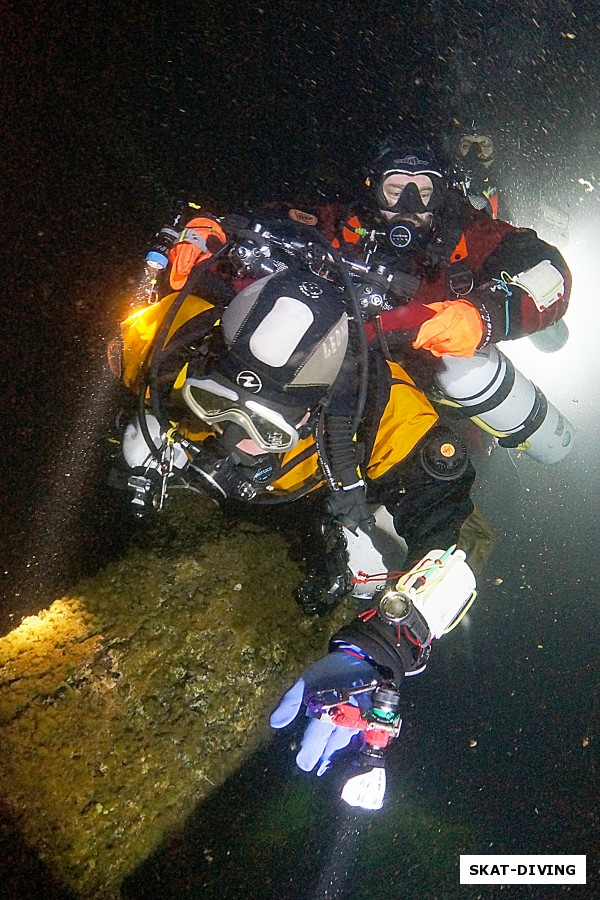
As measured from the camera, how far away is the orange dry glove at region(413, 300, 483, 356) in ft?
6.48

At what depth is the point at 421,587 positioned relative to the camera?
1.76 m

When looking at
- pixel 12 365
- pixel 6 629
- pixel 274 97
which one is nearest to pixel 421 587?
pixel 6 629

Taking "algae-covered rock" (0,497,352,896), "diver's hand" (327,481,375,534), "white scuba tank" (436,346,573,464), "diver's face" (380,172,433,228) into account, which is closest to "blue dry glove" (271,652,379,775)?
"algae-covered rock" (0,497,352,896)

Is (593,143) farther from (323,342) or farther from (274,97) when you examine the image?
(323,342)

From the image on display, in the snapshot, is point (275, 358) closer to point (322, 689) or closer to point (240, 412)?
point (240, 412)

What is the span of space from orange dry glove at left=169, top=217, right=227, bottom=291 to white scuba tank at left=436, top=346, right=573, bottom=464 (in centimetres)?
120

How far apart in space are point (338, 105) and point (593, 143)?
157 inches

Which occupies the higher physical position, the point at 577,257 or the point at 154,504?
the point at 577,257

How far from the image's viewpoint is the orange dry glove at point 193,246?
1998 mm

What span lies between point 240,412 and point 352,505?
543 mm

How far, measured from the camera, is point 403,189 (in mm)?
2625

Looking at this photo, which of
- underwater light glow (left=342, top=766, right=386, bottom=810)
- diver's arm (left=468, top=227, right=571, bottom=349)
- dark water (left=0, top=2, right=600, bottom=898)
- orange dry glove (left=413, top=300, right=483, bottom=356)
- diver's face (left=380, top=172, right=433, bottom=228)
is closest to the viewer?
underwater light glow (left=342, top=766, right=386, bottom=810)

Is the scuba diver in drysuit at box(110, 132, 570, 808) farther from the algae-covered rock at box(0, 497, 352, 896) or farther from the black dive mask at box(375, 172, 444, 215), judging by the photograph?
the black dive mask at box(375, 172, 444, 215)

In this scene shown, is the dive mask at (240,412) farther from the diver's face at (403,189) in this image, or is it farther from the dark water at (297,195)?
Answer: the diver's face at (403,189)
